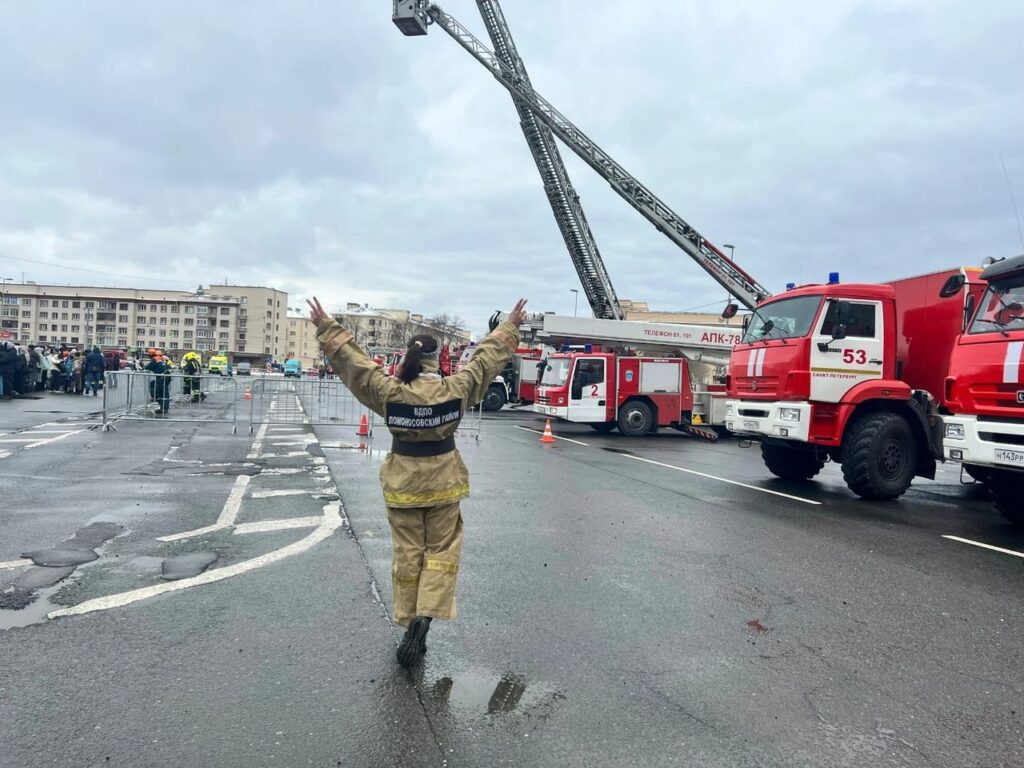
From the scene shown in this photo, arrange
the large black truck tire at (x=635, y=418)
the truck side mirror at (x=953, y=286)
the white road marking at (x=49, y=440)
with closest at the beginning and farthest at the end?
the truck side mirror at (x=953, y=286), the white road marking at (x=49, y=440), the large black truck tire at (x=635, y=418)

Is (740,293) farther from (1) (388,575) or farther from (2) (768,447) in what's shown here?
(1) (388,575)

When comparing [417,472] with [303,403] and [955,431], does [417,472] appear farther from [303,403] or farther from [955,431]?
[303,403]

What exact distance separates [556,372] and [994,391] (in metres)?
13.7

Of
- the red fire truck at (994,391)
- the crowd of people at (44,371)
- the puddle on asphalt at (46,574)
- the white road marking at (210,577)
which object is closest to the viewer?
the puddle on asphalt at (46,574)

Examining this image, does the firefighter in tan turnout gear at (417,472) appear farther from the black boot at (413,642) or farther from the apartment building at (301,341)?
the apartment building at (301,341)

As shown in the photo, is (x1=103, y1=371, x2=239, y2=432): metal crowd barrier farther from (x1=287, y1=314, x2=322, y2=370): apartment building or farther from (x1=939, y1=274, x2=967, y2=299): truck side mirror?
(x1=287, y1=314, x2=322, y2=370): apartment building

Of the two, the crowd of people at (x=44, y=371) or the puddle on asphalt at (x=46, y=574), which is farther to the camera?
the crowd of people at (x=44, y=371)

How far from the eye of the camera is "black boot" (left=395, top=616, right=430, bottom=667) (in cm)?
362

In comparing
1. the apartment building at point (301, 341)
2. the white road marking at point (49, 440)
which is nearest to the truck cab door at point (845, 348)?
the white road marking at point (49, 440)

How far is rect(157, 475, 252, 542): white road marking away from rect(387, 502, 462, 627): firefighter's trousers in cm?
321

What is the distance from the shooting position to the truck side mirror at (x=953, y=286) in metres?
8.39

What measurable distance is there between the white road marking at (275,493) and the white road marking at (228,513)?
15cm

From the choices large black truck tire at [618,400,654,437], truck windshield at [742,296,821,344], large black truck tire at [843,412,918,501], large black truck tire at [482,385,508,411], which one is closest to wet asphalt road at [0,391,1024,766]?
large black truck tire at [843,412,918,501]

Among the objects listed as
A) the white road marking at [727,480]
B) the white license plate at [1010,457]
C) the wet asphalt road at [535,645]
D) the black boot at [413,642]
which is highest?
the white license plate at [1010,457]
